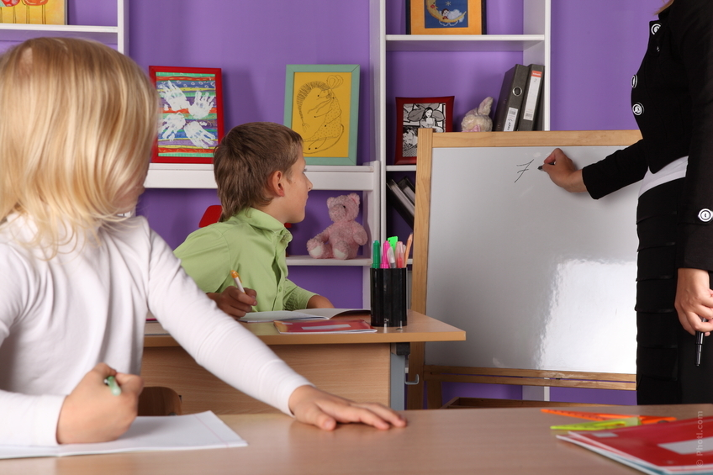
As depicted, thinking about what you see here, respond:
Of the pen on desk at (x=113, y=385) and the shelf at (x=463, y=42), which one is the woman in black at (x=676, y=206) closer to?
the pen on desk at (x=113, y=385)

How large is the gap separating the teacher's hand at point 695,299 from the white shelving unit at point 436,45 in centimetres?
139

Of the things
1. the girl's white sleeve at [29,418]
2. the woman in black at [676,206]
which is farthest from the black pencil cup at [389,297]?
the girl's white sleeve at [29,418]

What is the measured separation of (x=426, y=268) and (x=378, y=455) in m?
1.45

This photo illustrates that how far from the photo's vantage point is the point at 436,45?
8.81 feet

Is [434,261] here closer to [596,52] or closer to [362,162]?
[362,162]

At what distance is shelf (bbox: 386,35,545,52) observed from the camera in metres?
2.57

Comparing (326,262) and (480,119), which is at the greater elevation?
(480,119)

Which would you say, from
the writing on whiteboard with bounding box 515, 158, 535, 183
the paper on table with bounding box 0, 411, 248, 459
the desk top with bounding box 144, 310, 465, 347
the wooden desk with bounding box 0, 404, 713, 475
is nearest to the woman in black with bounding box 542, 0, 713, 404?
the desk top with bounding box 144, 310, 465, 347

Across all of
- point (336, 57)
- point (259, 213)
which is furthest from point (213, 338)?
point (336, 57)

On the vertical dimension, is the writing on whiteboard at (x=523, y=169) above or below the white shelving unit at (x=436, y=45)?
below

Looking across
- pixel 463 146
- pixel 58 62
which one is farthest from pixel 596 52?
pixel 58 62

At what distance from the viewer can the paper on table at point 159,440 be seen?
1.97 feet

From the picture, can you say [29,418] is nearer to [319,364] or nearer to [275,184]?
[319,364]

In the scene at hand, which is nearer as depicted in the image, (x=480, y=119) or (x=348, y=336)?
(x=348, y=336)
